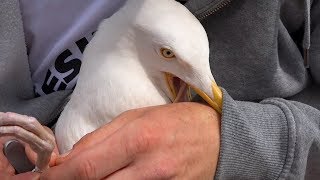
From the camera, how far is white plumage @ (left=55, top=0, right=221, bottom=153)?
0.81 m

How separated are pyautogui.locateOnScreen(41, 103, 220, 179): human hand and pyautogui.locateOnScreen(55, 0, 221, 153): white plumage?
0.04 m

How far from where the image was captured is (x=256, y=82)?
1.03 meters

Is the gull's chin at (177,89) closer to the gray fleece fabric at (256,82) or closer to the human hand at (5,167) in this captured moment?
the gray fleece fabric at (256,82)

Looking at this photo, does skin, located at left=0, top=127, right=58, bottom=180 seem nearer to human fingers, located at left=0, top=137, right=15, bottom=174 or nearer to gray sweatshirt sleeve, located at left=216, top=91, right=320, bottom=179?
human fingers, located at left=0, top=137, right=15, bottom=174

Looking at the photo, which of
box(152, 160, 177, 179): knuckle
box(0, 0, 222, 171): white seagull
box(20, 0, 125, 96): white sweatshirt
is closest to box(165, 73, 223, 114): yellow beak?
box(0, 0, 222, 171): white seagull

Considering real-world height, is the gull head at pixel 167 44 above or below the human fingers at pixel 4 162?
above

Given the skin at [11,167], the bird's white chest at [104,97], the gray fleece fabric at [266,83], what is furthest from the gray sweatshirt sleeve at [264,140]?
the skin at [11,167]

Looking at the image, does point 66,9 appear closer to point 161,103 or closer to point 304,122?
point 161,103

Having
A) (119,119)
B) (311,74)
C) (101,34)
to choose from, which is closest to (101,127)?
(119,119)

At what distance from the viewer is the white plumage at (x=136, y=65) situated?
2.67ft

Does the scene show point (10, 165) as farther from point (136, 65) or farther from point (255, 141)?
point (255, 141)

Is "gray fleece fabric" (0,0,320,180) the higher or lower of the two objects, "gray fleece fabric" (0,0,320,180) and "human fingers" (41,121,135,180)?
the lower

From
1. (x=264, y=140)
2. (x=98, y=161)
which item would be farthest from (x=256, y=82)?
(x=98, y=161)

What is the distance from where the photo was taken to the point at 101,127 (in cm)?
84
